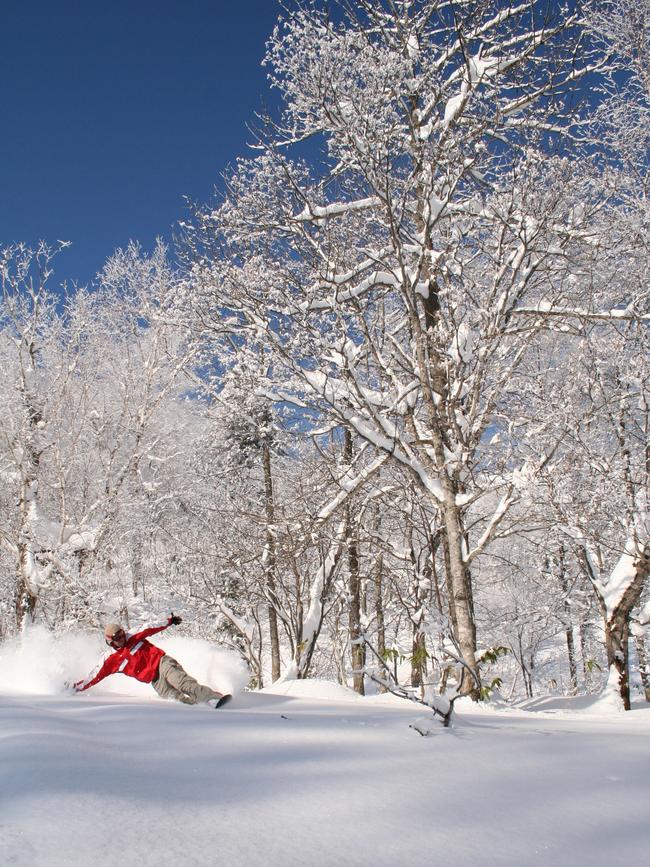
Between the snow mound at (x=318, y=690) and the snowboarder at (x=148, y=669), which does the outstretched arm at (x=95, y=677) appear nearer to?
the snowboarder at (x=148, y=669)

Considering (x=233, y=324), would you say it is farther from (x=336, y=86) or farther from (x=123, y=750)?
(x=123, y=750)

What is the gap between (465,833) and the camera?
4.91 ft

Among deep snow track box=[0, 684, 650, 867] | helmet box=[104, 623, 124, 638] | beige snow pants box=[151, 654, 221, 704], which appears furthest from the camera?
helmet box=[104, 623, 124, 638]

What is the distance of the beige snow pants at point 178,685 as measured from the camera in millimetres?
4688

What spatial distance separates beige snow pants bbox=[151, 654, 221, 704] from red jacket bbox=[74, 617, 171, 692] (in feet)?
0.28

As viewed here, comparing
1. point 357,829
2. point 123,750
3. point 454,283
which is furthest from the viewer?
point 454,283

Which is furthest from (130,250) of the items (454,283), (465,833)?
(465,833)

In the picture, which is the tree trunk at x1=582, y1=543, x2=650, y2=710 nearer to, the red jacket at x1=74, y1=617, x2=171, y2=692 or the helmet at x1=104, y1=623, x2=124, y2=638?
the red jacket at x1=74, y1=617, x2=171, y2=692

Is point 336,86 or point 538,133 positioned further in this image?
point 538,133

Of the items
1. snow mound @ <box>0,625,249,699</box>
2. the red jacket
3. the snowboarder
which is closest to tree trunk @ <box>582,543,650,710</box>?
snow mound @ <box>0,625,249,699</box>

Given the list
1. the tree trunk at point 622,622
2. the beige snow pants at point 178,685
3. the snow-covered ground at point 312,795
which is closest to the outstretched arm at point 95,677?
the beige snow pants at point 178,685

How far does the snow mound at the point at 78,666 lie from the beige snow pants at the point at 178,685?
0.19m

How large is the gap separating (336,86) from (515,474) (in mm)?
4417

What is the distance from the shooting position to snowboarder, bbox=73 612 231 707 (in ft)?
15.6
